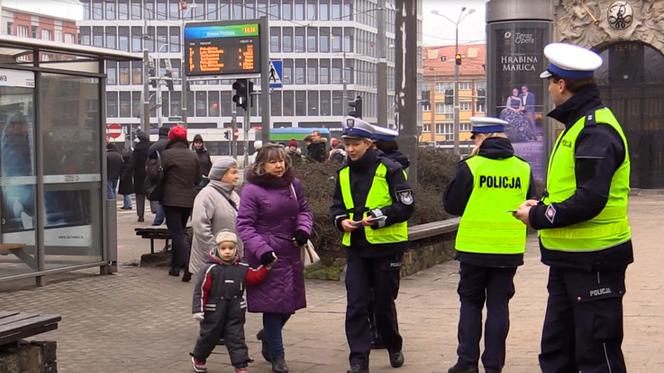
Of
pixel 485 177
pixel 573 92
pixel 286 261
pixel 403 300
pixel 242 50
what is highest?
pixel 242 50

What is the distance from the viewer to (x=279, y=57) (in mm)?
91938

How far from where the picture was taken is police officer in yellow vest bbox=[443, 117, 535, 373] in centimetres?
651

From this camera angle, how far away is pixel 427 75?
12419 centimetres

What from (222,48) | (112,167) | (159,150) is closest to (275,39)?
(112,167)

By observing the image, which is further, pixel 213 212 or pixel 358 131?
pixel 213 212

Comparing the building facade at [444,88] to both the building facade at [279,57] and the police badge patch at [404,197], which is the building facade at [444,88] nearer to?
the building facade at [279,57]

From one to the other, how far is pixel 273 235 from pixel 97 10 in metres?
88.2

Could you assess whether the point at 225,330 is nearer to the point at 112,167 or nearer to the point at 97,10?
the point at 112,167

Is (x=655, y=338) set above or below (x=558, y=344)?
below

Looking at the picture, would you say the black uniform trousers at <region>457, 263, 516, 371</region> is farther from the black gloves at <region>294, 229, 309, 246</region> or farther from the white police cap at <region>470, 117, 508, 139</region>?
the black gloves at <region>294, 229, 309, 246</region>

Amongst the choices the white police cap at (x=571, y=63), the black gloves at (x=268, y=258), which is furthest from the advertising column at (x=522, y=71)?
the white police cap at (x=571, y=63)

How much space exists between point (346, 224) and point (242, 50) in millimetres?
11321

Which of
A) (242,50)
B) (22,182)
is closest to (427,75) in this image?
(242,50)

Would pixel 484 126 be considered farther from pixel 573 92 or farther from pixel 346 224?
pixel 573 92
